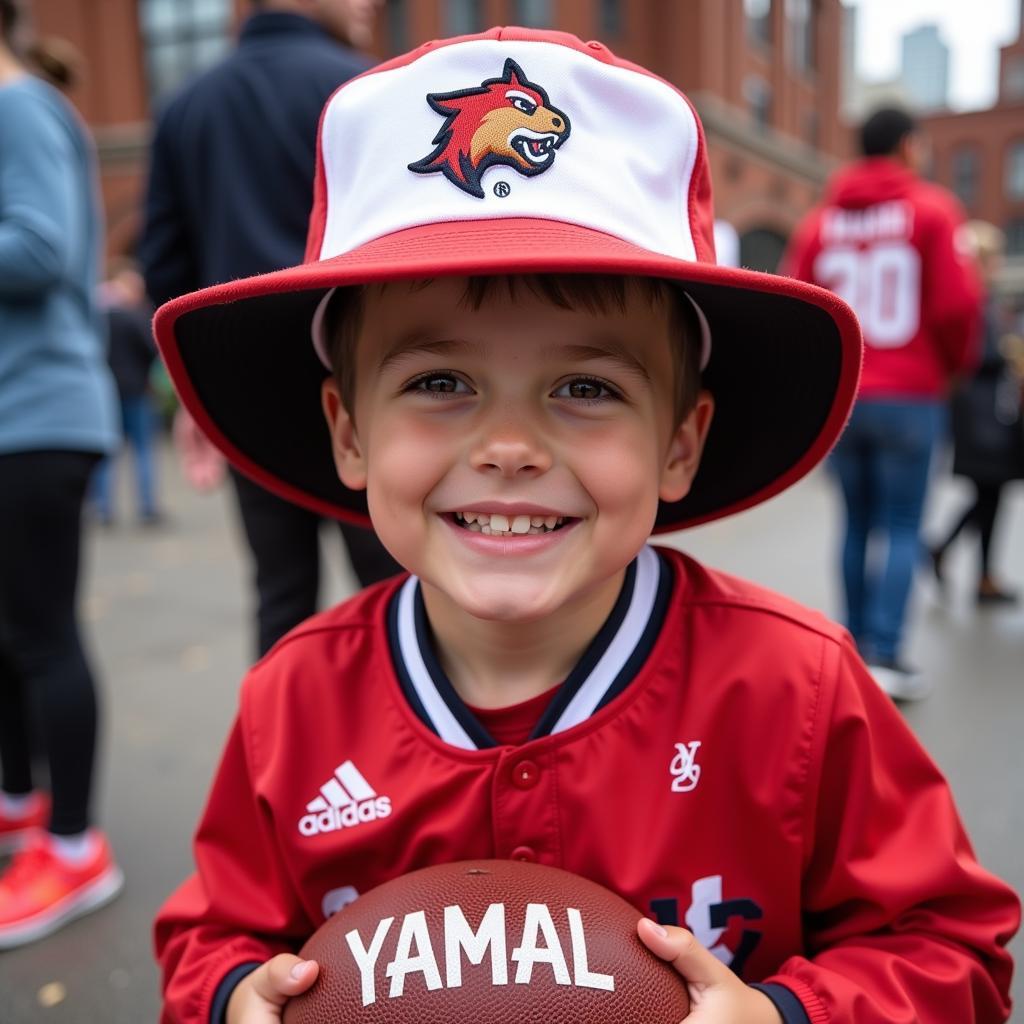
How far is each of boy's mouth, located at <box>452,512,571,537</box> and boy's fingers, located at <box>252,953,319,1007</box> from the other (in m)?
0.57

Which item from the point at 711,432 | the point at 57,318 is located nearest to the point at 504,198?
the point at 711,432

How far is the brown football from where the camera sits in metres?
1.09

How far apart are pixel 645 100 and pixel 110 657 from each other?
154 inches

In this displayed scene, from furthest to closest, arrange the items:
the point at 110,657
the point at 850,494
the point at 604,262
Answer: the point at 110,657
the point at 850,494
the point at 604,262

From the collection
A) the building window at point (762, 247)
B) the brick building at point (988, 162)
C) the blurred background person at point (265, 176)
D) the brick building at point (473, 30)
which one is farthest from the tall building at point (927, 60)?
the blurred background person at point (265, 176)

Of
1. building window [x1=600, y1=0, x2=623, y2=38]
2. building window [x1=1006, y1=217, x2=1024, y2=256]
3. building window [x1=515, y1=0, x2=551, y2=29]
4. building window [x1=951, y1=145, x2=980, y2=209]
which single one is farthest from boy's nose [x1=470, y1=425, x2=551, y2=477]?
building window [x1=951, y1=145, x2=980, y2=209]


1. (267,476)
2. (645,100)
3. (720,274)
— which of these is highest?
(645,100)

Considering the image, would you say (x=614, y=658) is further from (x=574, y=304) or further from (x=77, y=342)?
(x=77, y=342)

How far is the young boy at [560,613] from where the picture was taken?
1163 millimetres

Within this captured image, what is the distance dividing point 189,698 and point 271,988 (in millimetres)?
2797

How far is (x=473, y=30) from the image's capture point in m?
18.9

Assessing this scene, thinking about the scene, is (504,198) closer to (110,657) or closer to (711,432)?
(711,432)

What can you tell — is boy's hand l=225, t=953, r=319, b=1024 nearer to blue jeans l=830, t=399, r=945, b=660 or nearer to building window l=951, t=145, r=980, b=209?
blue jeans l=830, t=399, r=945, b=660

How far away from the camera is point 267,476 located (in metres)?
1.68
